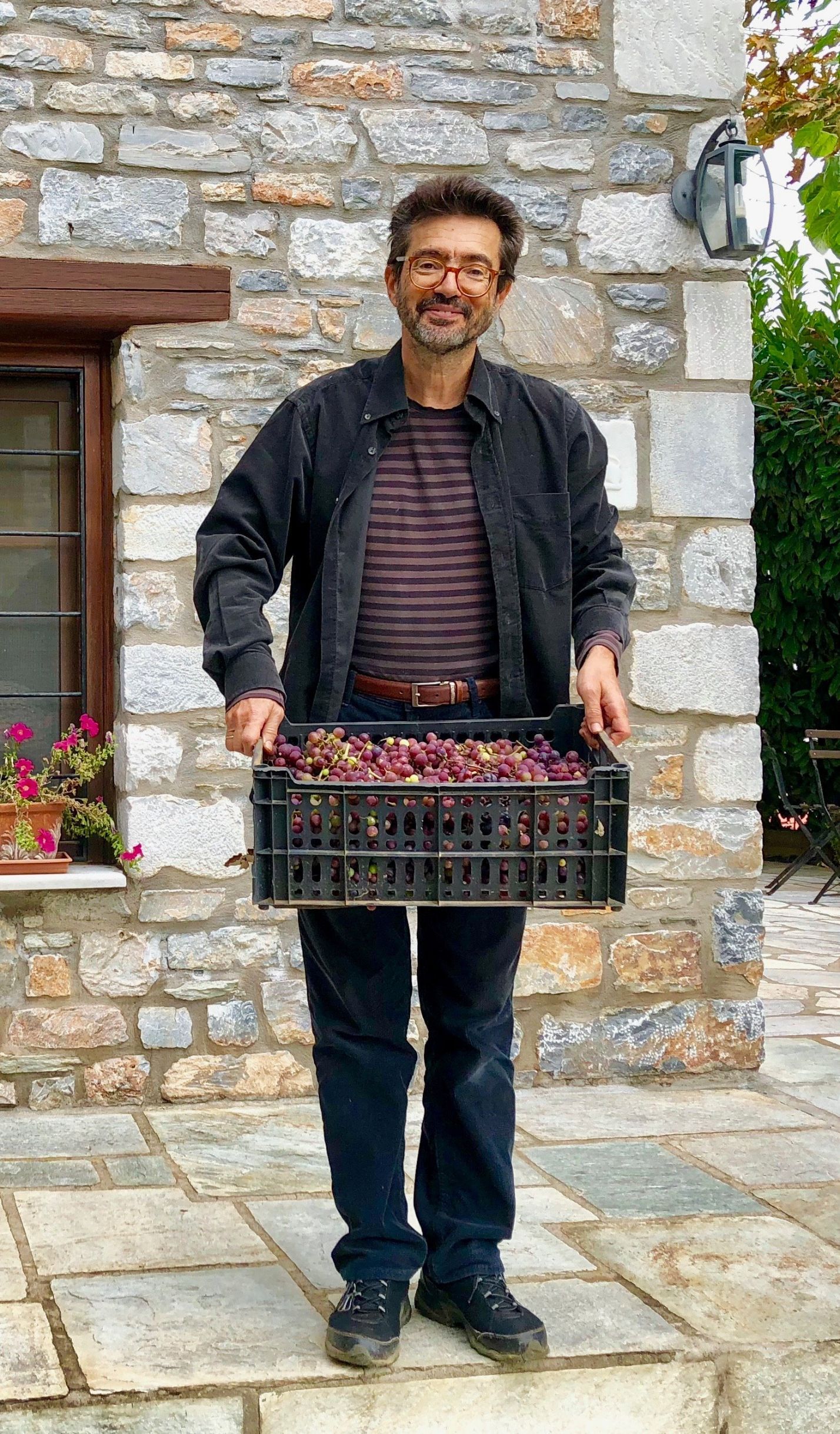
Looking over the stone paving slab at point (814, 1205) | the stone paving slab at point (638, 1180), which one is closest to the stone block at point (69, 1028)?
the stone paving slab at point (638, 1180)

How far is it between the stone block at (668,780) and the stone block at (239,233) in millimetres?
1719

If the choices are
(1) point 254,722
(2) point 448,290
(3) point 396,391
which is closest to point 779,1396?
(1) point 254,722

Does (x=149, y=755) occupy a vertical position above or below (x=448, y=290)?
below

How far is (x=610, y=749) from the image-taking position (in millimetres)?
2359

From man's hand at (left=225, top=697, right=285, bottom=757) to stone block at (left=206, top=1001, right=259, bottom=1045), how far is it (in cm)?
191

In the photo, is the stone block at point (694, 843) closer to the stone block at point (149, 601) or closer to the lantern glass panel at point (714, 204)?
the stone block at point (149, 601)

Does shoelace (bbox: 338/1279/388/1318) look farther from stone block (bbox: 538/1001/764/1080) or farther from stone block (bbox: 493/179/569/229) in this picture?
stone block (bbox: 493/179/569/229)

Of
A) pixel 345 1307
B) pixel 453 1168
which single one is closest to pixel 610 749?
pixel 453 1168

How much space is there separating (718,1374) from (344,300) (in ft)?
9.11

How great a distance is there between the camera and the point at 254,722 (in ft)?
7.56

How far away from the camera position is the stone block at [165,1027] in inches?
160

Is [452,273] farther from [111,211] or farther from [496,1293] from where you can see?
[111,211]

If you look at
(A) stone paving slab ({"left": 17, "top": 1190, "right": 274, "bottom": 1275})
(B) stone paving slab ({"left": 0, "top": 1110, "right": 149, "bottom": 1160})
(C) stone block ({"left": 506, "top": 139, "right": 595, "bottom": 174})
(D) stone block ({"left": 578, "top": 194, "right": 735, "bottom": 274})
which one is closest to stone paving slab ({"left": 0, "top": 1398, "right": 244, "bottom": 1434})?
(A) stone paving slab ({"left": 17, "top": 1190, "right": 274, "bottom": 1275})

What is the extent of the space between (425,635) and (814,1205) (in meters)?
1.63
